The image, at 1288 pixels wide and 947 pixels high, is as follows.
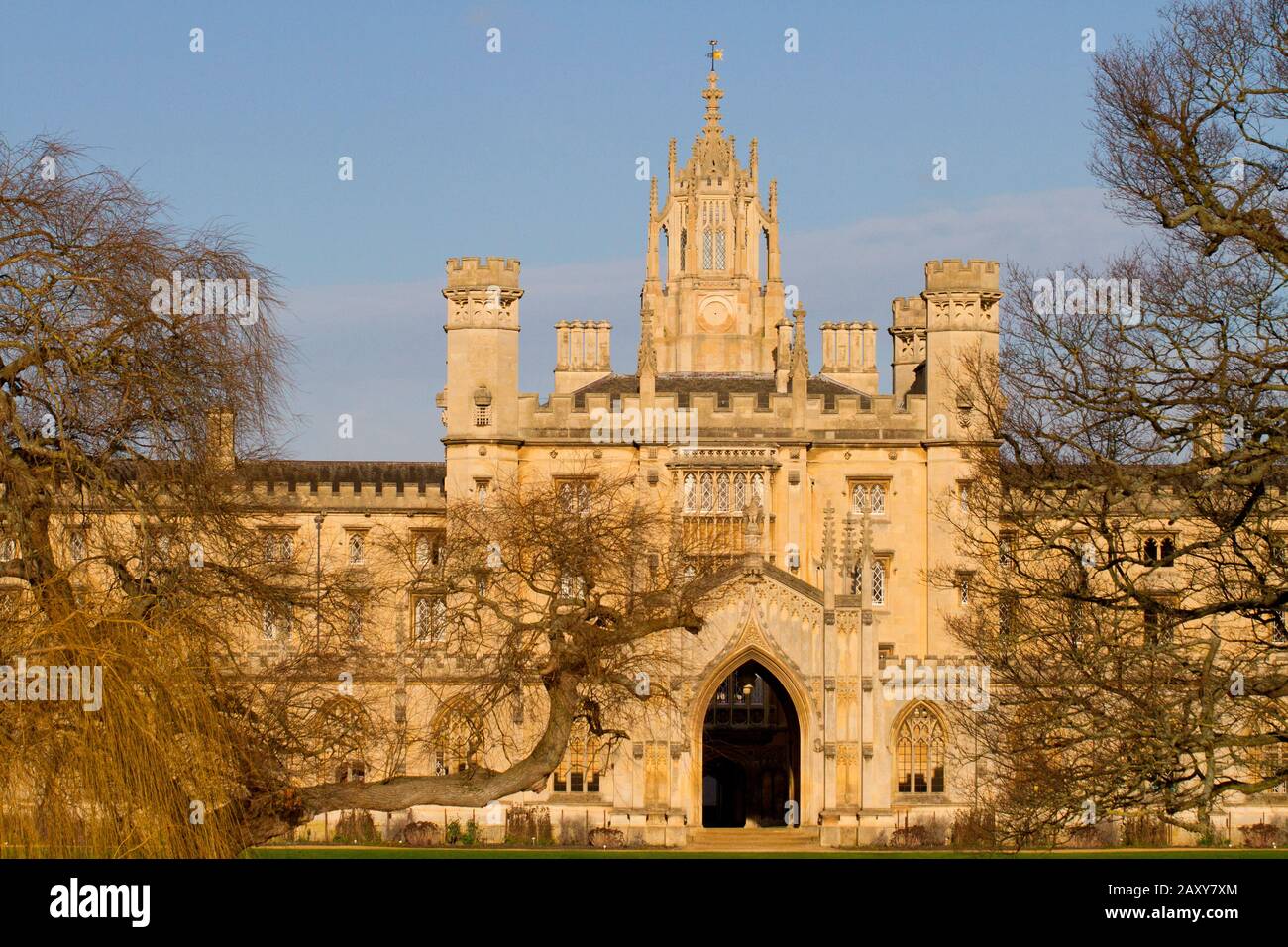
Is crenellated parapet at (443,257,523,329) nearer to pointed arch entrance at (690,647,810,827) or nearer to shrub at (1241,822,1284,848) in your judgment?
pointed arch entrance at (690,647,810,827)

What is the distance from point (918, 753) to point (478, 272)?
1799cm

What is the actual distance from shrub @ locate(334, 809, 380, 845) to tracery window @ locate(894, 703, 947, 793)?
522 inches

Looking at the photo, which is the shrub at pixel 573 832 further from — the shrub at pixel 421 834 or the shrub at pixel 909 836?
the shrub at pixel 909 836

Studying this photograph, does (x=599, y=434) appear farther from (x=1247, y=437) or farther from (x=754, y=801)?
(x=1247, y=437)

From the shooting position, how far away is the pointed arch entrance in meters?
59.5

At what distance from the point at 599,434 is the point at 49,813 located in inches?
1633

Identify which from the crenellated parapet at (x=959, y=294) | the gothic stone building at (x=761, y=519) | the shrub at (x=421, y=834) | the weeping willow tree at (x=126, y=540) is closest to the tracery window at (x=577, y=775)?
the gothic stone building at (x=761, y=519)

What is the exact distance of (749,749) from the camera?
62.8 metres

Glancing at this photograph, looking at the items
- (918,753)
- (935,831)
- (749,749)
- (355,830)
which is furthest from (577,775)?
(935,831)

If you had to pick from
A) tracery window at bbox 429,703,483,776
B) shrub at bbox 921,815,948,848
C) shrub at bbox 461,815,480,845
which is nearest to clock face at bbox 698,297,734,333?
shrub at bbox 921,815,948,848

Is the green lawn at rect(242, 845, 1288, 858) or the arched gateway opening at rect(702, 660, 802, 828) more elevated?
the arched gateway opening at rect(702, 660, 802, 828)
